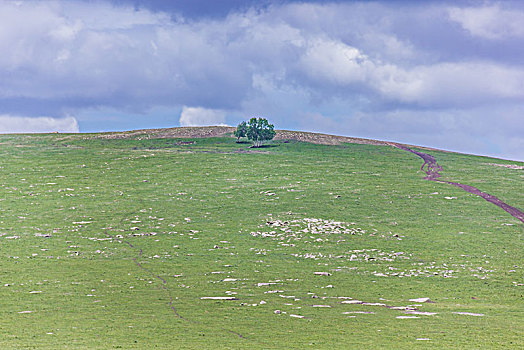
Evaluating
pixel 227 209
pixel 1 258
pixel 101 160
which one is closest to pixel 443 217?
pixel 227 209

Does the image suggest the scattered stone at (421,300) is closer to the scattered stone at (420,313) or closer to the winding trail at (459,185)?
the scattered stone at (420,313)

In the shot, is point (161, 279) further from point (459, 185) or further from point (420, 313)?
point (459, 185)

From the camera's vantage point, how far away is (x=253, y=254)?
5203 cm

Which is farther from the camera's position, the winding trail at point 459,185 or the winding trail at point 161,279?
the winding trail at point 459,185

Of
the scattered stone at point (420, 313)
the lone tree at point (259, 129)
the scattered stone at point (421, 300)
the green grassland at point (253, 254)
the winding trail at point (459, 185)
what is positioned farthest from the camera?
the lone tree at point (259, 129)

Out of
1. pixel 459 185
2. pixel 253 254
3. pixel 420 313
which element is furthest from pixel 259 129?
pixel 420 313

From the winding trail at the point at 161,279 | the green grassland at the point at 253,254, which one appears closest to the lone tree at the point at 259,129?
the green grassland at the point at 253,254

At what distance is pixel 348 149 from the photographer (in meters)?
127

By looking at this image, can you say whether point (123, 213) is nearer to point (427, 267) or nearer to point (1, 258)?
point (1, 258)

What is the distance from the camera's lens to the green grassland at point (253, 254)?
29406mm

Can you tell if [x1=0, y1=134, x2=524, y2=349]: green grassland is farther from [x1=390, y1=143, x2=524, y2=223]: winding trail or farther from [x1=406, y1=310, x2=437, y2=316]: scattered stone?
[x1=390, y1=143, x2=524, y2=223]: winding trail

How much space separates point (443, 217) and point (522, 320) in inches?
1361

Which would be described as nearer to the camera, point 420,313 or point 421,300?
point 420,313

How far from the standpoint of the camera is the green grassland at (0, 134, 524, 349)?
29.4 meters
